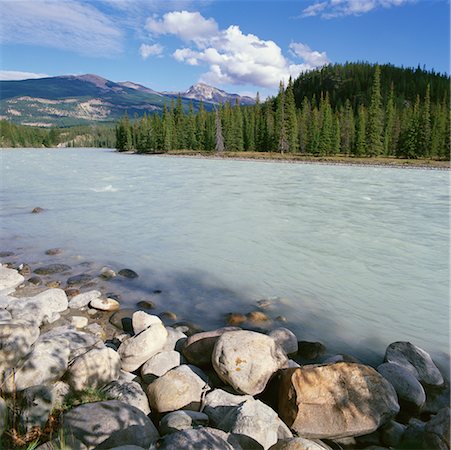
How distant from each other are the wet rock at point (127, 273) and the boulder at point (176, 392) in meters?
5.53

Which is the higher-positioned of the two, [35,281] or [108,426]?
[108,426]

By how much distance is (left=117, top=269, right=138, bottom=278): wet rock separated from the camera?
10.4 m

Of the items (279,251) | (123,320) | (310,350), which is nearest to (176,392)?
(310,350)

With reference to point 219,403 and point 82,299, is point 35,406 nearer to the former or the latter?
point 219,403

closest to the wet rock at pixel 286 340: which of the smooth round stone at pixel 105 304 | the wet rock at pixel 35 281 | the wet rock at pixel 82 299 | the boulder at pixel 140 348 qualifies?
the boulder at pixel 140 348

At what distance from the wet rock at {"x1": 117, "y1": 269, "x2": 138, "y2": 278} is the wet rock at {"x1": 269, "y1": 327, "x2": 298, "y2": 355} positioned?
4.93 metres

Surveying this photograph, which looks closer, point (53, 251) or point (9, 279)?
point (9, 279)

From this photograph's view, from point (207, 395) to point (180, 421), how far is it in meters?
0.73

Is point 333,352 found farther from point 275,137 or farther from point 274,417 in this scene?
point 275,137

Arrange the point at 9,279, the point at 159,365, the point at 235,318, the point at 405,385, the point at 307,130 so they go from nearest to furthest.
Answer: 1. the point at 405,385
2. the point at 159,365
3. the point at 235,318
4. the point at 9,279
5. the point at 307,130

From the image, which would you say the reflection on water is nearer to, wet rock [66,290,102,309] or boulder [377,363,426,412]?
wet rock [66,290,102,309]

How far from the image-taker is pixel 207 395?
16.1ft

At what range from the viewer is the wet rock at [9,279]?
9022 millimetres

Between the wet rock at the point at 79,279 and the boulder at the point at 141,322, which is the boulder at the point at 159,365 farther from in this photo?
the wet rock at the point at 79,279
